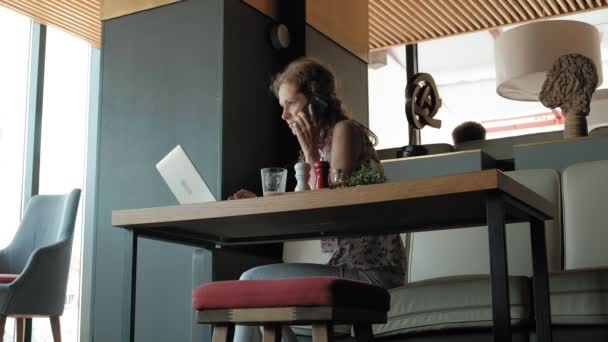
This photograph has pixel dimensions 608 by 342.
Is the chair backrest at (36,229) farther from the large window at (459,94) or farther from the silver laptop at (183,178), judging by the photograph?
the large window at (459,94)

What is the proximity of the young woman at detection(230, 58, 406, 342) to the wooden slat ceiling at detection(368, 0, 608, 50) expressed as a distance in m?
3.73

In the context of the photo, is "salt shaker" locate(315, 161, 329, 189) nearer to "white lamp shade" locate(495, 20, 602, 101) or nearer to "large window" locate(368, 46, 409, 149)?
"white lamp shade" locate(495, 20, 602, 101)

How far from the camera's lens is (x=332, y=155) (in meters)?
2.31

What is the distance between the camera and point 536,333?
2.15 m

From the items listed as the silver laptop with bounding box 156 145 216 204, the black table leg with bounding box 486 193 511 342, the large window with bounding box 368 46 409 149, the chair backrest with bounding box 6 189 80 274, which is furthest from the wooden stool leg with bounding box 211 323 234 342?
the large window with bounding box 368 46 409 149

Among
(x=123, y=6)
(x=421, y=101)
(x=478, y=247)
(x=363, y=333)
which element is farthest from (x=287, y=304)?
(x=421, y=101)

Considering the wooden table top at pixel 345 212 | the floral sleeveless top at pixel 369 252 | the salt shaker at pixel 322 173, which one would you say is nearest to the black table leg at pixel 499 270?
the wooden table top at pixel 345 212

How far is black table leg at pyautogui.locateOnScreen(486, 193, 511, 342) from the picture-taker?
162 centimetres

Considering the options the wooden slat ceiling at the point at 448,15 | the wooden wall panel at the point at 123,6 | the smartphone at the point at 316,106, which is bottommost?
the smartphone at the point at 316,106

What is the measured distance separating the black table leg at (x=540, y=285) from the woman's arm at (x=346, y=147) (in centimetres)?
55

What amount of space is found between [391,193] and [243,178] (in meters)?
1.75

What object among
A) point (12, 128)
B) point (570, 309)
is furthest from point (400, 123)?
point (570, 309)

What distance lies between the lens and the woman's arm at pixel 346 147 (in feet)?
7.48

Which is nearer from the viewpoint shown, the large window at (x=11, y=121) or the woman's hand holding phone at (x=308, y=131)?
the woman's hand holding phone at (x=308, y=131)
